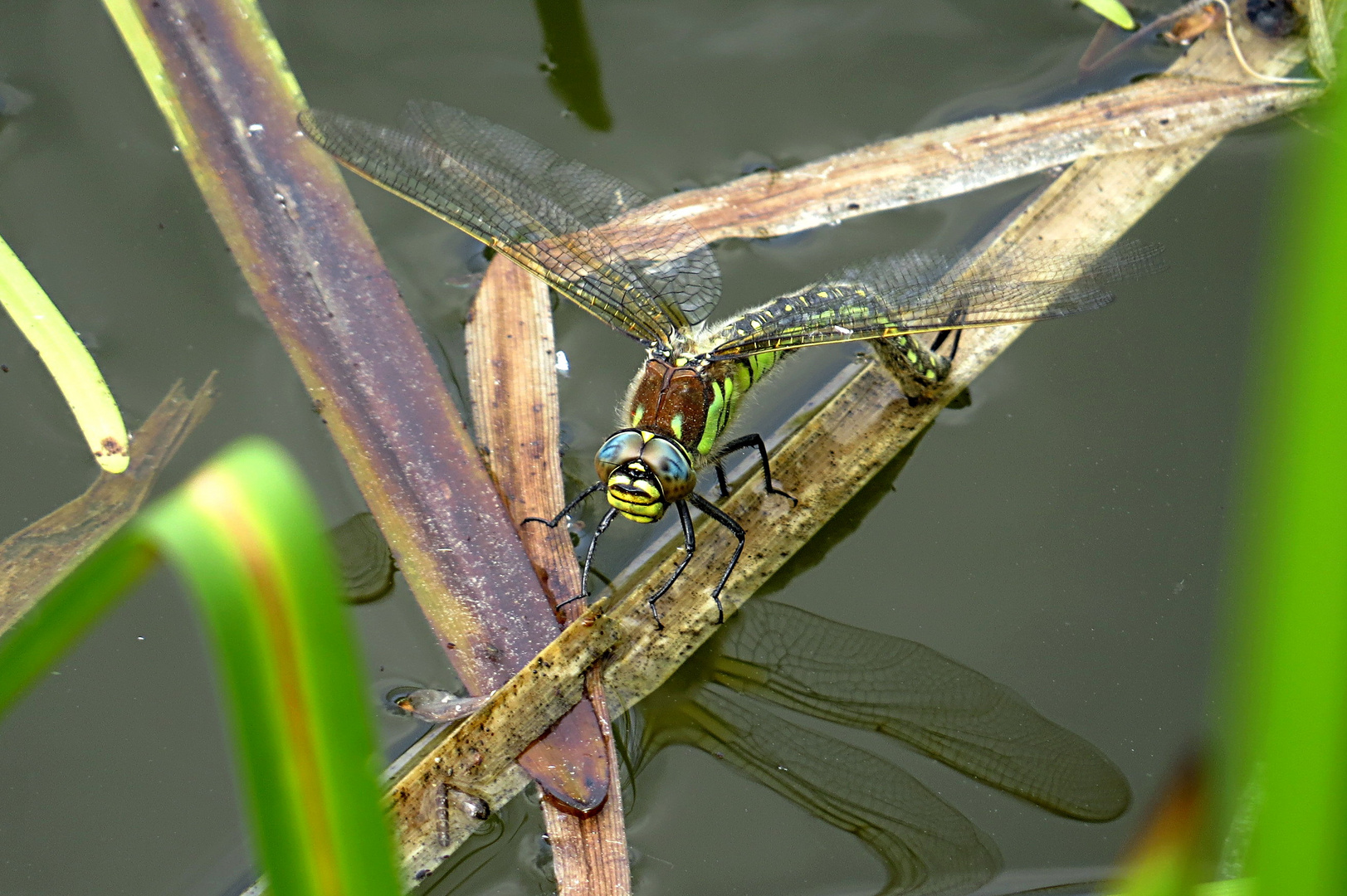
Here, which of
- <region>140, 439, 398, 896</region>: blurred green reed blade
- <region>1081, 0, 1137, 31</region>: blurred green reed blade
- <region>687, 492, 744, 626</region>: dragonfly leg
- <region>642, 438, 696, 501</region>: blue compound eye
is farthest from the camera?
<region>1081, 0, 1137, 31</region>: blurred green reed blade

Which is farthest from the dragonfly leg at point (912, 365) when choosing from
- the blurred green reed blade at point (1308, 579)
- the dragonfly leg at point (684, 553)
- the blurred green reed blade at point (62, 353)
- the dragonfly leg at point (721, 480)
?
the blurred green reed blade at point (1308, 579)

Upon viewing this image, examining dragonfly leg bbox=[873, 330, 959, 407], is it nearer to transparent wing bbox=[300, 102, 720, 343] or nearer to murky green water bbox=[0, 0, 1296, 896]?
murky green water bbox=[0, 0, 1296, 896]

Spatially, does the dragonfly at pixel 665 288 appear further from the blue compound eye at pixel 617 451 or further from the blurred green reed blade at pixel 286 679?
the blurred green reed blade at pixel 286 679

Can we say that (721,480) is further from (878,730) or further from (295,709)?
(295,709)

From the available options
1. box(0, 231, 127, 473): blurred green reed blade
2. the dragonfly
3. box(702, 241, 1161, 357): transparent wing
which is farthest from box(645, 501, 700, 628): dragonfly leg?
box(0, 231, 127, 473): blurred green reed blade

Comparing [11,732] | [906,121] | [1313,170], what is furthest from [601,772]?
[906,121]

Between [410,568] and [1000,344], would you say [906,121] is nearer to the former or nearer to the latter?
[1000,344]
